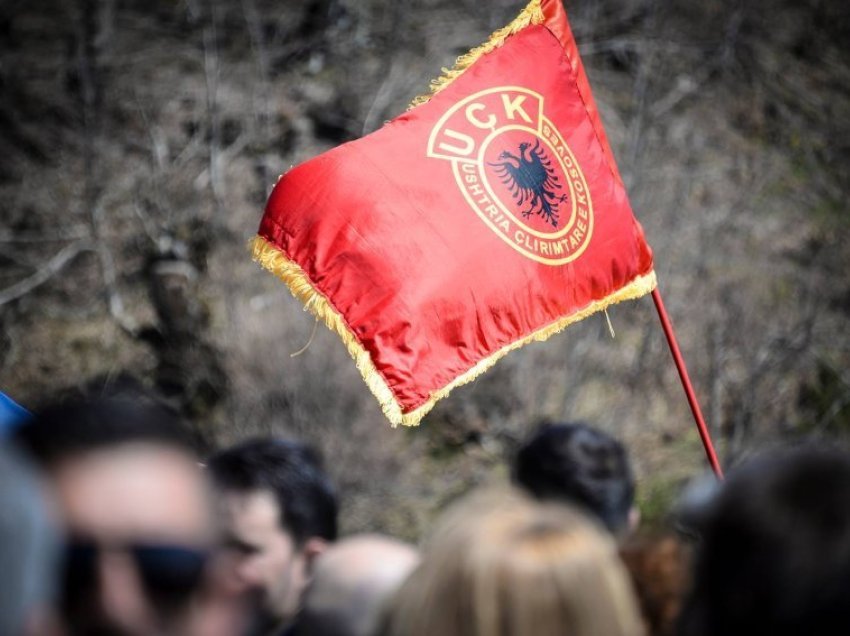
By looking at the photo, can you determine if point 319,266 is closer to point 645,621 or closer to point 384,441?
point 645,621

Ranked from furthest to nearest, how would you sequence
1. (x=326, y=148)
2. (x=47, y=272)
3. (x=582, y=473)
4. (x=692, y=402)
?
(x=326, y=148) < (x=47, y=272) < (x=692, y=402) < (x=582, y=473)

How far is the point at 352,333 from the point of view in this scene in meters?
3.12

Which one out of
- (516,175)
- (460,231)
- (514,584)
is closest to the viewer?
(514,584)

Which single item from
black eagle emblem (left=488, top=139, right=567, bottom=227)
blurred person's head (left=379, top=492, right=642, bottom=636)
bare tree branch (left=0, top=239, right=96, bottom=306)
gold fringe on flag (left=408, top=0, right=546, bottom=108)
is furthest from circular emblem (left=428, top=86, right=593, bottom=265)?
bare tree branch (left=0, top=239, right=96, bottom=306)

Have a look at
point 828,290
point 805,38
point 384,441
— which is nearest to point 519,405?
point 384,441

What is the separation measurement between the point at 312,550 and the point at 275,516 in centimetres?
11

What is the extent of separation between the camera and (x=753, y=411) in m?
8.05

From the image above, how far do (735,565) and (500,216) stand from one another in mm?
2142

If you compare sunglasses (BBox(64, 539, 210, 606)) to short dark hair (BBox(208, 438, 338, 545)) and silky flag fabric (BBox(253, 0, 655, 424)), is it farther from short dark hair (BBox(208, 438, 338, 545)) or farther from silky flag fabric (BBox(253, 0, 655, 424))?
silky flag fabric (BBox(253, 0, 655, 424))

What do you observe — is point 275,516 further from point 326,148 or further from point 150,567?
point 326,148

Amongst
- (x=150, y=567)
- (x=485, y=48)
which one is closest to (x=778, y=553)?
(x=150, y=567)

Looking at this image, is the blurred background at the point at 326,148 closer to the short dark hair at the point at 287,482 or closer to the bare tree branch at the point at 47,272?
the bare tree branch at the point at 47,272

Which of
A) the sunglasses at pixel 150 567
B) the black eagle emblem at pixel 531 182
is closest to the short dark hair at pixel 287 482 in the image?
the sunglasses at pixel 150 567

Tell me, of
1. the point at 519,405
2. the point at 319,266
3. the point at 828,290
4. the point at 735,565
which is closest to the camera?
the point at 735,565
